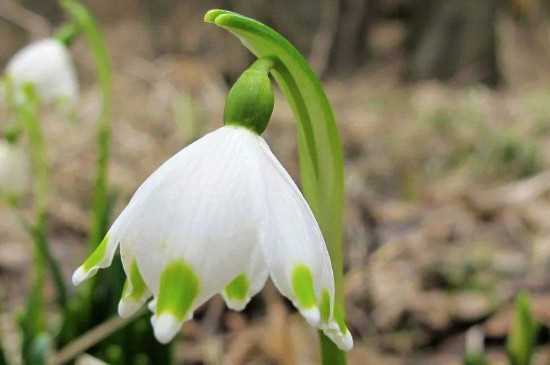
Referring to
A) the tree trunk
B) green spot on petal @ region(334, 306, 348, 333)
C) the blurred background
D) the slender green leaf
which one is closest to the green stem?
the blurred background

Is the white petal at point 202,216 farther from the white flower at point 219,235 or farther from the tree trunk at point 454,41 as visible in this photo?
the tree trunk at point 454,41

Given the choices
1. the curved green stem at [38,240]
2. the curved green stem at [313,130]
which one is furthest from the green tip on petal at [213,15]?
the curved green stem at [38,240]

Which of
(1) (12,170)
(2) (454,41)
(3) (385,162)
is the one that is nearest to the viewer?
(1) (12,170)

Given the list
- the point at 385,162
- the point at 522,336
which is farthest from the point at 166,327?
the point at 385,162

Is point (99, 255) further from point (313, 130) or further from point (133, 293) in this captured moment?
point (313, 130)

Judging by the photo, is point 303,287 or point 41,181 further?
point 41,181

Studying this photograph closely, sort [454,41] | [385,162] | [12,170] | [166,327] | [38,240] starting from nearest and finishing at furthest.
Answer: [166,327] → [38,240] → [12,170] → [385,162] → [454,41]
